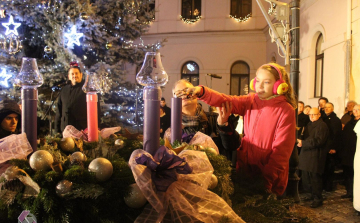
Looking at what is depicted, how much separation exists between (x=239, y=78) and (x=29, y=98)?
48.9 ft

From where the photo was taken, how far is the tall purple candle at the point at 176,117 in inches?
52.2

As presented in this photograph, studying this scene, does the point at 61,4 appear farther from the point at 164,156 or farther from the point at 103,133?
the point at 164,156

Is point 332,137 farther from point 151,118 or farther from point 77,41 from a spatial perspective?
point 151,118

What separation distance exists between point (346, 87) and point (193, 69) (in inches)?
376

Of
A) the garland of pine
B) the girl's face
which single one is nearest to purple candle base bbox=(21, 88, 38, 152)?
the garland of pine

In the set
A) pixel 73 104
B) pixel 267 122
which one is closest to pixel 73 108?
pixel 73 104

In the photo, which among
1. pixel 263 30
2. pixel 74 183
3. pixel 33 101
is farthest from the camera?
pixel 263 30

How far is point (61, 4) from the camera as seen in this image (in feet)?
19.6

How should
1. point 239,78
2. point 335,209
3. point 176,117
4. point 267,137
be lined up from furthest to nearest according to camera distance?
point 239,78, point 335,209, point 267,137, point 176,117

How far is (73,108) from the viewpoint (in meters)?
2.88

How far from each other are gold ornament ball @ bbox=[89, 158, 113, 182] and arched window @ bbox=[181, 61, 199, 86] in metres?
15.2

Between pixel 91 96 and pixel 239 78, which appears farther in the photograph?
pixel 239 78

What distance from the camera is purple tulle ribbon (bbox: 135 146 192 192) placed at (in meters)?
0.96

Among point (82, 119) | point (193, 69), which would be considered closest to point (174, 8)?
point (193, 69)
